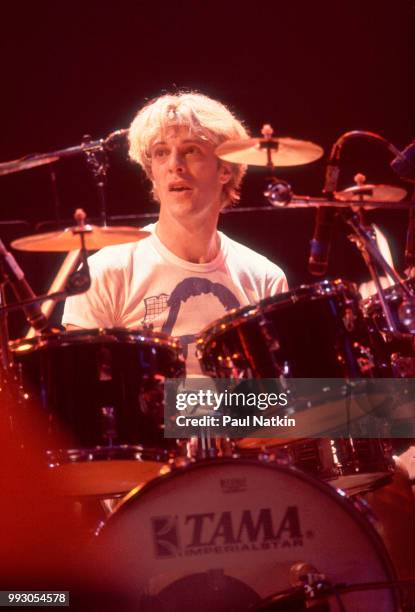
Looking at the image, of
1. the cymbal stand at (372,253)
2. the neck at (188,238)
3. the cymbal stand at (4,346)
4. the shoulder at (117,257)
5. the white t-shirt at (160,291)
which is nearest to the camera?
the cymbal stand at (4,346)

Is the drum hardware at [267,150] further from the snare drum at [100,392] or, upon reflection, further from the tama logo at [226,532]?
the tama logo at [226,532]

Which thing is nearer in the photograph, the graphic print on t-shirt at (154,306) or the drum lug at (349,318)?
the drum lug at (349,318)

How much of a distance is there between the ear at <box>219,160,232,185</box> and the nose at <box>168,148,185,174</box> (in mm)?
240

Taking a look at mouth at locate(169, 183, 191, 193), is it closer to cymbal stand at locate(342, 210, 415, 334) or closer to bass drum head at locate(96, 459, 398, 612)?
cymbal stand at locate(342, 210, 415, 334)

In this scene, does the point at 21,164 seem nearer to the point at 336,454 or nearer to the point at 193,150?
the point at 193,150

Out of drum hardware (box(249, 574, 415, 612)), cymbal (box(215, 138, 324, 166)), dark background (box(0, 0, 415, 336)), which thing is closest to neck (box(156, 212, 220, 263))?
dark background (box(0, 0, 415, 336))

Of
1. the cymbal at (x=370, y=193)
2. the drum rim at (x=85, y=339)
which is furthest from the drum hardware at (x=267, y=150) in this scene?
the drum rim at (x=85, y=339)

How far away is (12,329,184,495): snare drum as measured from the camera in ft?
8.75

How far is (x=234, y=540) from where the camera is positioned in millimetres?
2357

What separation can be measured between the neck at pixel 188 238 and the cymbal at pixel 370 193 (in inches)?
39.8

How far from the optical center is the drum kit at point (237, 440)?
7.67ft

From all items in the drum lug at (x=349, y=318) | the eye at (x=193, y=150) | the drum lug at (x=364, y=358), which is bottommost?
the drum lug at (x=364, y=358)

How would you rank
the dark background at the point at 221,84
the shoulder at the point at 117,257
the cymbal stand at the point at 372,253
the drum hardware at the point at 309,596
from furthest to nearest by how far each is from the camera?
1. the dark background at the point at 221,84
2. the shoulder at the point at 117,257
3. the cymbal stand at the point at 372,253
4. the drum hardware at the point at 309,596

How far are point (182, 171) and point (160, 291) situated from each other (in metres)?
0.51
